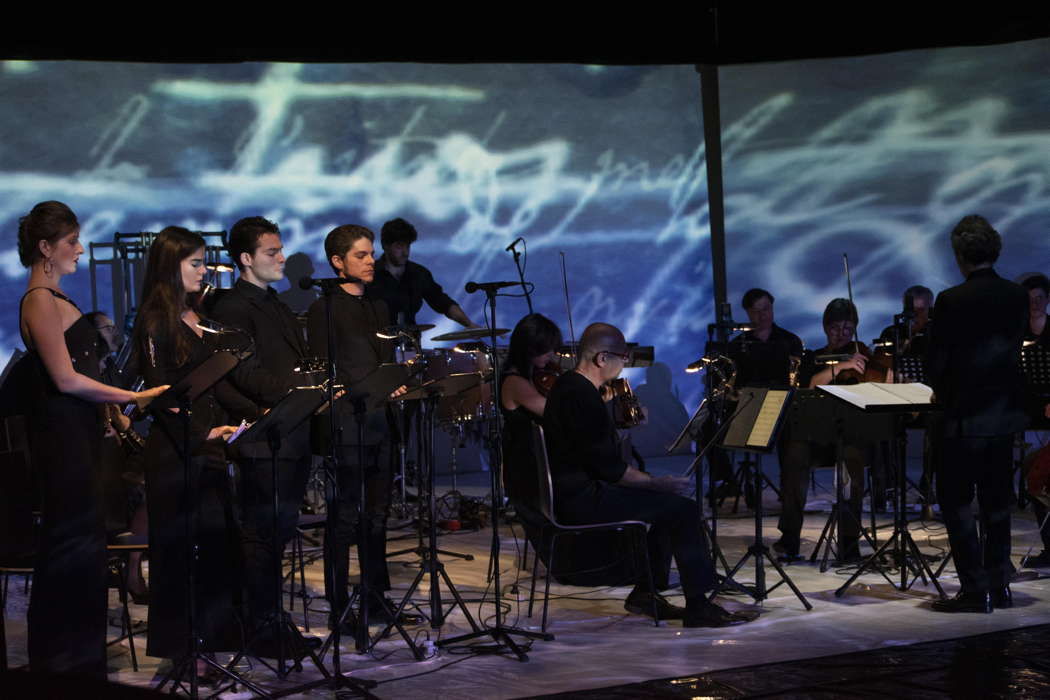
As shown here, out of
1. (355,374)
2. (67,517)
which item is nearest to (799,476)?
(355,374)

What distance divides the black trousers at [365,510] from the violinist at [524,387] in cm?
71

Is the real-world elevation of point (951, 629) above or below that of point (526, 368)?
below

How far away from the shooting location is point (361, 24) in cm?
978

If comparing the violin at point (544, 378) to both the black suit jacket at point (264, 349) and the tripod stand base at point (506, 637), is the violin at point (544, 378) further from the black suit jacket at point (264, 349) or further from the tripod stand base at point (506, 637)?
the black suit jacket at point (264, 349)

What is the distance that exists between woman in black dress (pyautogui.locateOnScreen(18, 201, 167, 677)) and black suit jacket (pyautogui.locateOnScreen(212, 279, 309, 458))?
0.62 m

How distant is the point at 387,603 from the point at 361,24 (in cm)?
589

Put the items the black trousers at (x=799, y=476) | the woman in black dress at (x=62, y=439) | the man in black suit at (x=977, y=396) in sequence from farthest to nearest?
the black trousers at (x=799, y=476) → the man in black suit at (x=977, y=396) → the woman in black dress at (x=62, y=439)

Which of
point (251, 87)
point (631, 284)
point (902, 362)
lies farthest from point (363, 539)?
point (631, 284)

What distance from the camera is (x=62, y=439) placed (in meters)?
3.96

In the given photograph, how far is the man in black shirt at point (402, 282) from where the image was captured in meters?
8.47

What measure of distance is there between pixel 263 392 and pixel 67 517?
2.87 ft

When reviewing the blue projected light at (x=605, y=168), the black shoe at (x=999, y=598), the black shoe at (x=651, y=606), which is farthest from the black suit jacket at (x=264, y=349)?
the blue projected light at (x=605, y=168)

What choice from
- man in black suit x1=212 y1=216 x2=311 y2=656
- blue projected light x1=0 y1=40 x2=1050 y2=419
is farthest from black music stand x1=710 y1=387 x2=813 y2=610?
blue projected light x1=0 y1=40 x2=1050 y2=419

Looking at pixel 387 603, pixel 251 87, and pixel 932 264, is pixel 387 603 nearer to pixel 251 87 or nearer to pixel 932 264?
pixel 251 87
